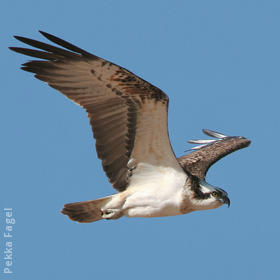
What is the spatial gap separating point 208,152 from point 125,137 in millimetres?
2449

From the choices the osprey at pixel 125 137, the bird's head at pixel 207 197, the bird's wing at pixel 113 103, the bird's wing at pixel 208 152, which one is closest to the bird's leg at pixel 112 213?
the osprey at pixel 125 137

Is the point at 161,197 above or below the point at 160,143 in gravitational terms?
below

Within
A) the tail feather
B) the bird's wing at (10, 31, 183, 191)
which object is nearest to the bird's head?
the bird's wing at (10, 31, 183, 191)

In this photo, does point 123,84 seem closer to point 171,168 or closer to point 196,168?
point 171,168

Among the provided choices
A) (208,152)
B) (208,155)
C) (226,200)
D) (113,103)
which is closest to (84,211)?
(113,103)

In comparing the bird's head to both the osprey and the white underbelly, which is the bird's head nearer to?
the osprey

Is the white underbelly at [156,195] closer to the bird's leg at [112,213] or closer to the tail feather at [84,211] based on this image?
the bird's leg at [112,213]

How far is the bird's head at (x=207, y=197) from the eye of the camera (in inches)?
371

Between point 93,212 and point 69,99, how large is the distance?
5.50 ft

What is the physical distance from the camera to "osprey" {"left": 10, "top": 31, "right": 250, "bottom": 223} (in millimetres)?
8861

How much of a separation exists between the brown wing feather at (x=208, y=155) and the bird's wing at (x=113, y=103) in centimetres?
124

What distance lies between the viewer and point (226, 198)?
9578mm

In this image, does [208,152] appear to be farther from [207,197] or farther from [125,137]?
[125,137]

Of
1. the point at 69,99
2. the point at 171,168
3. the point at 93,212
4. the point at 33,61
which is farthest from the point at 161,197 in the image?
the point at 33,61
